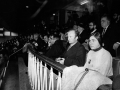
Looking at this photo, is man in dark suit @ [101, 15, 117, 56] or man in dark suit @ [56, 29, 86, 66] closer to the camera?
man in dark suit @ [56, 29, 86, 66]

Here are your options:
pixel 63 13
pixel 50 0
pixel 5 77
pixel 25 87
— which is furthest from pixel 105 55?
pixel 63 13

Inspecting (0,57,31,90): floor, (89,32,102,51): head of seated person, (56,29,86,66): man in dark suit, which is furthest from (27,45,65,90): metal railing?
(0,57,31,90): floor

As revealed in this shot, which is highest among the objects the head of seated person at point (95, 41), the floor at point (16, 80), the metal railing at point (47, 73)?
the head of seated person at point (95, 41)

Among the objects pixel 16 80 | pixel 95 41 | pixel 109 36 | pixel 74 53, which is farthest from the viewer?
pixel 16 80

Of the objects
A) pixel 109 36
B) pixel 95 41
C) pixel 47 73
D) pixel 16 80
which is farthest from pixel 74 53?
pixel 16 80

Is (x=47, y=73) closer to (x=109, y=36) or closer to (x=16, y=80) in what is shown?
(x=109, y=36)

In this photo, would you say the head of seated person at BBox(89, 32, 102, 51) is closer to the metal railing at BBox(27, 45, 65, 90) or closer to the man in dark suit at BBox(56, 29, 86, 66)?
the man in dark suit at BBox(56, 29, 86, 66)

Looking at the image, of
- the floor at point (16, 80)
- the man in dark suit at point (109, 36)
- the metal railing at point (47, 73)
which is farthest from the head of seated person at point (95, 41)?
the floor at point (16, 80)

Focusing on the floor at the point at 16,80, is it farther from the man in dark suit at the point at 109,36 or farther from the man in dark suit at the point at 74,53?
the man in dark suit at the point at 109,36

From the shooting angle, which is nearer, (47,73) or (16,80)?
(47,73)

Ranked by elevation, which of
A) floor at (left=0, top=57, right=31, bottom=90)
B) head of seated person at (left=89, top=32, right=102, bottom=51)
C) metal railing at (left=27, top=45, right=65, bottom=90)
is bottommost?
floor at (left=0, top=57, right=31, bottom=90)

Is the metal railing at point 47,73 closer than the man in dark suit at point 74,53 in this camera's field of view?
Yes

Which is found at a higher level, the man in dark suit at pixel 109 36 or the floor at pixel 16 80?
the man in dark suit at pixel 109 36

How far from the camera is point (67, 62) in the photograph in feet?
8.99
